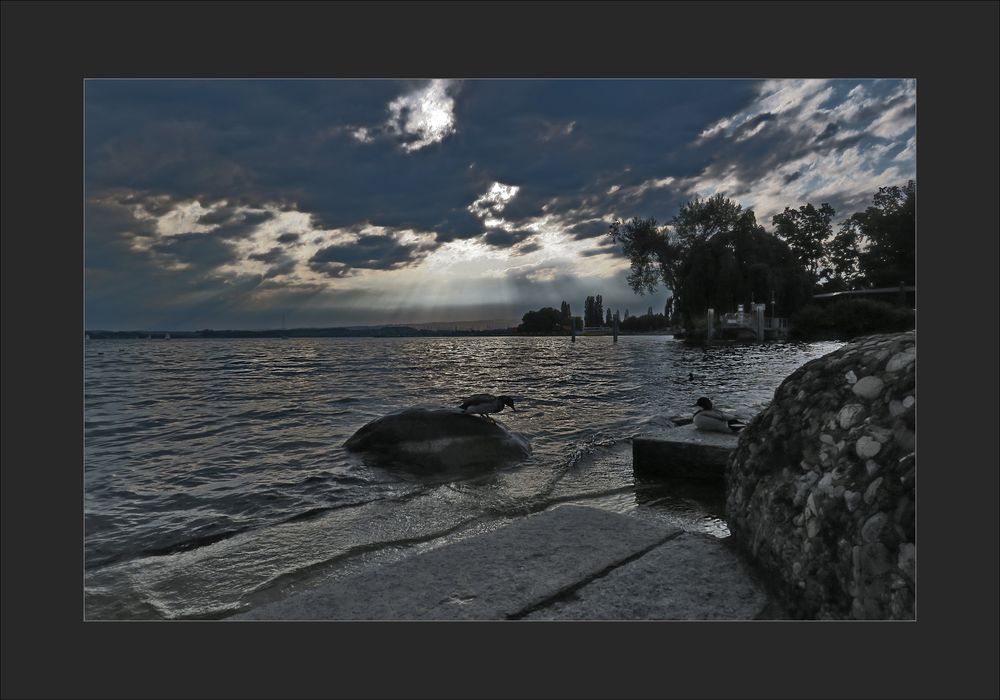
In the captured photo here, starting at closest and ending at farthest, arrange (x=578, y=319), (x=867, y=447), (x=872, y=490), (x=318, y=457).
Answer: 1. (x=872, y=490)
2. (x=867, y=447)
3. (x=578, y=319)
4. (x=318, y=457)

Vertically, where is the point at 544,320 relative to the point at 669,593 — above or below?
above

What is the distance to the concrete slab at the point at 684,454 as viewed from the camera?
14.9 feet

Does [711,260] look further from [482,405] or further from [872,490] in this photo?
[872,490]

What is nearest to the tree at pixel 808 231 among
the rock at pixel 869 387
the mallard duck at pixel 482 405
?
the rock at pixel 869 387

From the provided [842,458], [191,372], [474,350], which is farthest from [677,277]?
[191,372]

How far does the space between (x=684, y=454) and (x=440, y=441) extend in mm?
2594

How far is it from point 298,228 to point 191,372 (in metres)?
3.86

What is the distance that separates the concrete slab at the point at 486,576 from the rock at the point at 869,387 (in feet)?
4.08

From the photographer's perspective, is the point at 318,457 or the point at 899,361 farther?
the point at 318,457

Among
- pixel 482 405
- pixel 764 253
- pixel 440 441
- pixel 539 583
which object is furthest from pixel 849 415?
pixel 482 405

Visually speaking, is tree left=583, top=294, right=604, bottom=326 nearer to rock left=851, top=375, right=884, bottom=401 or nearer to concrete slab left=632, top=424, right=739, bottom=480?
concrete slab left=632, top=424, right=739, bottom=480

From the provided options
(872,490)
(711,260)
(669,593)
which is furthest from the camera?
(711,260)

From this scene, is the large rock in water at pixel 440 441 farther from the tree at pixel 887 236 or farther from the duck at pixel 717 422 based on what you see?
the tree at pixel 887 236

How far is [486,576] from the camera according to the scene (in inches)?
99.3
